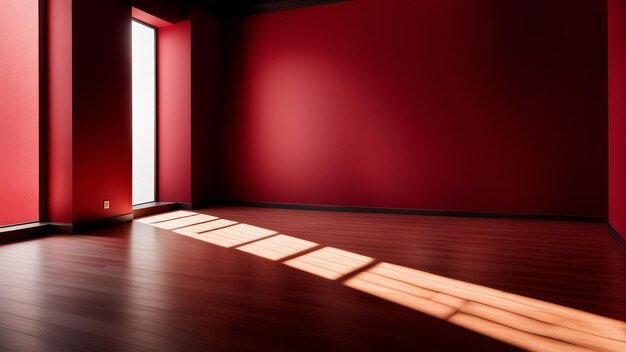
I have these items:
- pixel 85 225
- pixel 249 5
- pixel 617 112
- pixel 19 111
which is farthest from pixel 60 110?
pixel 617 112

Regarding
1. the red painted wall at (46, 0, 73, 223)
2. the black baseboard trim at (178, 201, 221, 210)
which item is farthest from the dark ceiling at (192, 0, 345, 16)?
the black baseboard trim at (178, 201, 221, 210)

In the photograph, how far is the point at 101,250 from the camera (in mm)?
3896

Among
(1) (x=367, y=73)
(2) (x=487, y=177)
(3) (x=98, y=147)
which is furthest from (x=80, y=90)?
(2) (x=487, y=177)

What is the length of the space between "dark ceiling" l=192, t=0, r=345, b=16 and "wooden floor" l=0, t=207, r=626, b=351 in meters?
3.93

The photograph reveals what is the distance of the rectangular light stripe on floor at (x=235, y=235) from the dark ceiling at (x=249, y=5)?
12.5 feet

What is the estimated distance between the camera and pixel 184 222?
5.51 m

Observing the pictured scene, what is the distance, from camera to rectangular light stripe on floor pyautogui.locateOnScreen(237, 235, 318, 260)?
12.4 ft

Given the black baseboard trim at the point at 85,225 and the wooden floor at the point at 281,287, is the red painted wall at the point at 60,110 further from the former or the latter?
the wooden floor at the point at 281,287

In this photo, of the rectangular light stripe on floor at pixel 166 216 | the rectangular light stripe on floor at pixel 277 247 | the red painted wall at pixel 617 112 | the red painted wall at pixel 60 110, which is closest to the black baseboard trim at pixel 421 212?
the red painted wall at pixel 617 112

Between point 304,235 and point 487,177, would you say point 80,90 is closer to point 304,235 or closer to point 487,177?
point 304,235

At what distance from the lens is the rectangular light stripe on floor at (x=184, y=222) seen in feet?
17.1

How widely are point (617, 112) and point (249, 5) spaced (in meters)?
5.58

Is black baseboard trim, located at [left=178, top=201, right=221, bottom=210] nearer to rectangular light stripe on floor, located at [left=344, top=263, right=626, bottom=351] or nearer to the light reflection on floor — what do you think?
the light reflection on floor

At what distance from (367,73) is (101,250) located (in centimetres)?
445
